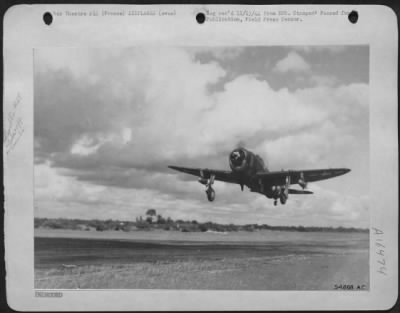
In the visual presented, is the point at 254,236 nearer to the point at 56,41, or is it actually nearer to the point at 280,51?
the point at 280,51

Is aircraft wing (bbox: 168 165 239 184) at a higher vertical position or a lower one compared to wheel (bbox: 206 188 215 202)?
higher

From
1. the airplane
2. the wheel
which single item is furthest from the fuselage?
the wheel

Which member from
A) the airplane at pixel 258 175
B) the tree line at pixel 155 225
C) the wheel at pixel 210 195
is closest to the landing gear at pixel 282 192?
the airplane at pixel 258 175

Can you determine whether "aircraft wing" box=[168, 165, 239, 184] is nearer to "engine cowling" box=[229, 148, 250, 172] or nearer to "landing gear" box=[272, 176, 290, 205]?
"engine cowling" box=[229, 148, 250, 172]

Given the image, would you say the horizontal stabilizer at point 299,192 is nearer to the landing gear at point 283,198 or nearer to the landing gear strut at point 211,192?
the landing gear at point 283,198

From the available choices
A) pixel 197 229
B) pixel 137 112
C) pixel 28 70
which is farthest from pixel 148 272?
pixel 28 70

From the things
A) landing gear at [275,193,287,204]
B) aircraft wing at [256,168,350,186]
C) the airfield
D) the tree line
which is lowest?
the airfield
